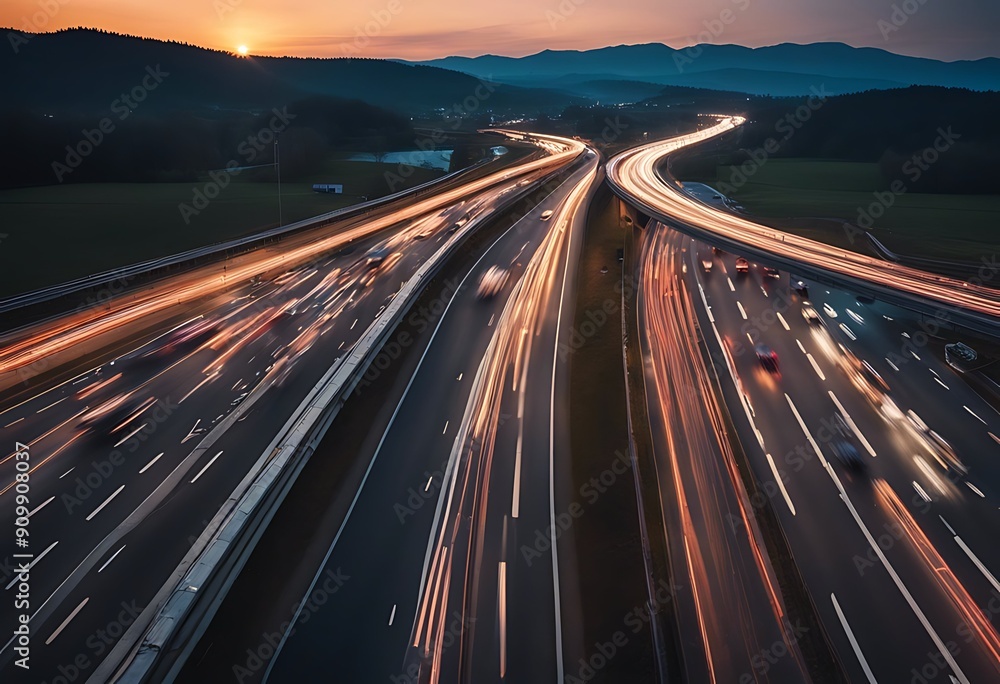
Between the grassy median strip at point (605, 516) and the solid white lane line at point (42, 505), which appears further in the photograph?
the solid white lane line at point (42, 505)

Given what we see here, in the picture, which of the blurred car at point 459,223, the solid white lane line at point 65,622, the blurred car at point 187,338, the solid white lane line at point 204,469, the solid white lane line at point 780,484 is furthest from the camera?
the blurred car at point 459,223

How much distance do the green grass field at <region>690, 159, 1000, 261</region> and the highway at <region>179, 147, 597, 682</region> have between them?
50.8m

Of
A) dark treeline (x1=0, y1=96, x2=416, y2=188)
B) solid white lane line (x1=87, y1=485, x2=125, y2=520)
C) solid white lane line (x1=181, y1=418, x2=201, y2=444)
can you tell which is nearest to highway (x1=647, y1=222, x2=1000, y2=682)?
solid white lane line (x1=87, y1=485, x2=125, y2=520)

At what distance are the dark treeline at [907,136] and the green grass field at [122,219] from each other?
9296cm

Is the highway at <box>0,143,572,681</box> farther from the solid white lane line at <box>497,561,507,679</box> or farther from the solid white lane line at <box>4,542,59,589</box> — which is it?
the solid white lane line at <box>497,561,507,679</box>

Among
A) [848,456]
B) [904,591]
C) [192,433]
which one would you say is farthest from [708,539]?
[192,433]

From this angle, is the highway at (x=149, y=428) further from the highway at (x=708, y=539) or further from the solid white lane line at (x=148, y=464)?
the highway at (x=708, y=539)

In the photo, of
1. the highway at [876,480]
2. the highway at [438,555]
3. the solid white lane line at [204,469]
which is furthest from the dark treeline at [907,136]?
the solid white lane line at [204,469]

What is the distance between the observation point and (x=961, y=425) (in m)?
32.1

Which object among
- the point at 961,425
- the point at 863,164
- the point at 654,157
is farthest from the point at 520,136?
the point at 961,425

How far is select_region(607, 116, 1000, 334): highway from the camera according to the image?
3369 centimetres

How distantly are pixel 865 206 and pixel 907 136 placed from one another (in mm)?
68991

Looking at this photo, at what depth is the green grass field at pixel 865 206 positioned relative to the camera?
65688mm

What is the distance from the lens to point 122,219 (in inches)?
2857
